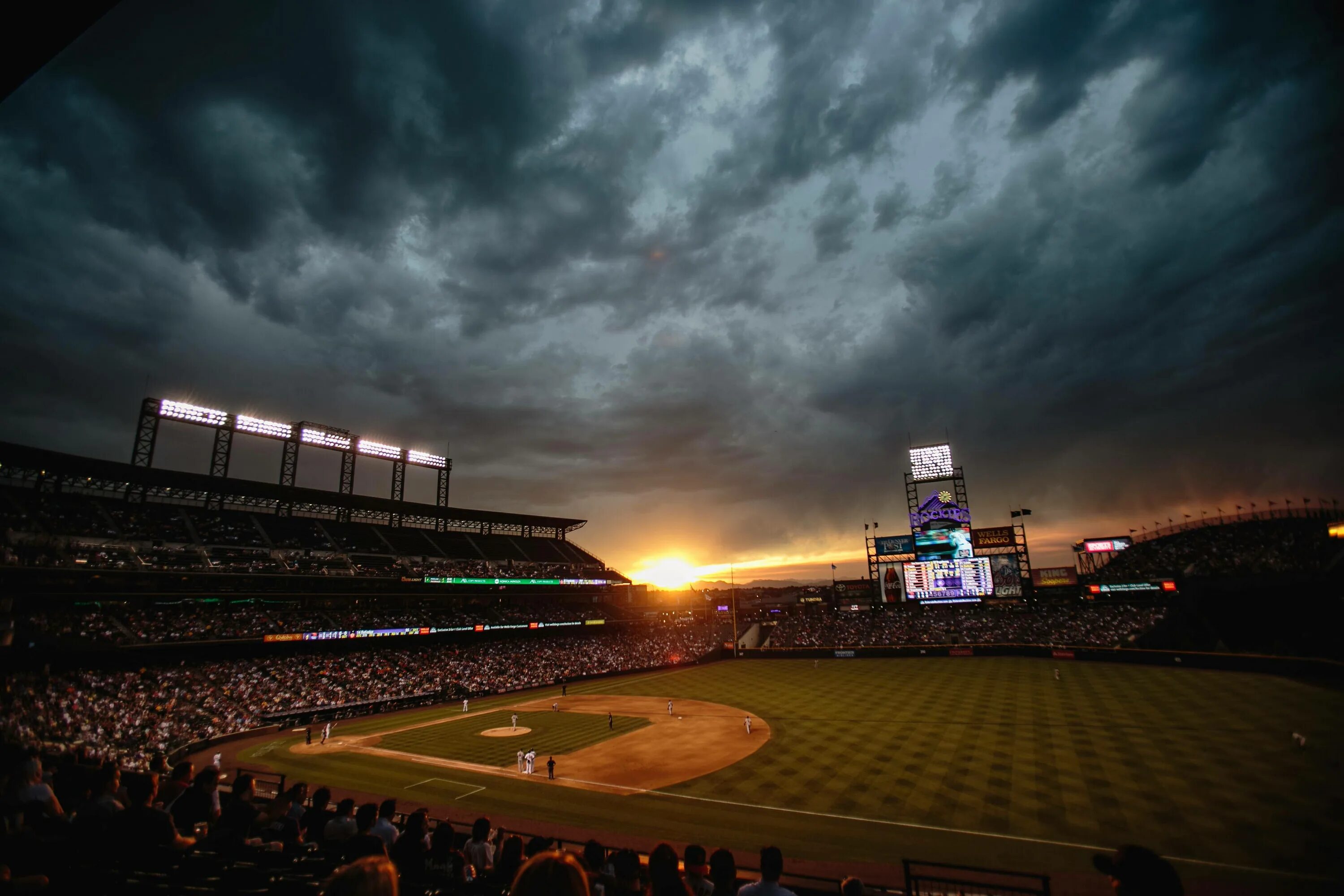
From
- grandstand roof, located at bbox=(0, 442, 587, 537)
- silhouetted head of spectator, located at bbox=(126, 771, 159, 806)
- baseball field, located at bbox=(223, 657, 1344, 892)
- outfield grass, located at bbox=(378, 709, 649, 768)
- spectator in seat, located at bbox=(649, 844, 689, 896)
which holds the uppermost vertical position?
grandstand roof, located at bbox=(0, 442, 587, 537)

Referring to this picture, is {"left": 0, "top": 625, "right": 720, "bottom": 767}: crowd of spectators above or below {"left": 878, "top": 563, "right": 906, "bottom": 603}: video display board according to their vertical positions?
below

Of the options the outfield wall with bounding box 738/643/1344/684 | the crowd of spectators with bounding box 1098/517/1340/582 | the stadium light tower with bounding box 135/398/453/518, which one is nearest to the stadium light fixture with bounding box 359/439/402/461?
the stadium light tower with bounding box 135/398/453/518

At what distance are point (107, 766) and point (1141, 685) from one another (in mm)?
52276

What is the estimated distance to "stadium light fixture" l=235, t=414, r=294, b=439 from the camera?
179ft

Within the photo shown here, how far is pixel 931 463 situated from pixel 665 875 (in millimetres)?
74138

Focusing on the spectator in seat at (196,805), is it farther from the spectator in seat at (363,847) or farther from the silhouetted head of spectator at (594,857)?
the silhouetted head of spectator at (594,857)

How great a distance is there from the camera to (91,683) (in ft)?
109

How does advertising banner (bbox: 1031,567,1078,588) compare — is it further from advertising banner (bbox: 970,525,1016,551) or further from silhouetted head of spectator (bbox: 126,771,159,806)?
silhouetted head of spectator (bbox: 126,771,159,806)

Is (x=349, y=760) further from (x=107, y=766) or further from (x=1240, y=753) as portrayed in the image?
(x=1240, y=753)

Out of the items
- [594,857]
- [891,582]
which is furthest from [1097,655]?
[594,857]

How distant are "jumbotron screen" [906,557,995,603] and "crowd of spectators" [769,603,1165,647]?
4.36 metres

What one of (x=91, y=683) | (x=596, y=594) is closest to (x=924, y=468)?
(x=596, y=594)

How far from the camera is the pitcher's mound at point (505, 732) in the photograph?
33438 millimetres

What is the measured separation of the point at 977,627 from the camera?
6638 cm
